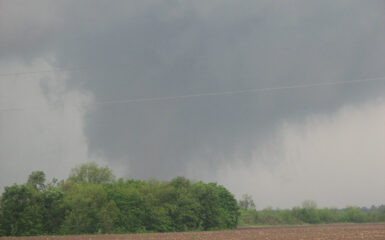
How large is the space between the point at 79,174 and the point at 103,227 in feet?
247

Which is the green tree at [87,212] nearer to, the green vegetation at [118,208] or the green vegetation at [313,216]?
the green vegetation at [118,208]

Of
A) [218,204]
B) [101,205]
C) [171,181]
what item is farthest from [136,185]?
[218,204]

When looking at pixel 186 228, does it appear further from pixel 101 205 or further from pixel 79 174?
pixel 79 174

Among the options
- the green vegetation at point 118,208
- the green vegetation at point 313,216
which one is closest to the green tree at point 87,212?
the green vegetation at point 118,208

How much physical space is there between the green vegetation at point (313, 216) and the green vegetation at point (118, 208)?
104 feet

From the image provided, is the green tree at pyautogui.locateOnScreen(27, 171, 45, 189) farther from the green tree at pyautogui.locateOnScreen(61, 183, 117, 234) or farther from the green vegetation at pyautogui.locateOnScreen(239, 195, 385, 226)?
the green vegetation at pyautogui.locateOnScreen(239, 195, 385, 226)

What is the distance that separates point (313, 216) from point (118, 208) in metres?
59.4

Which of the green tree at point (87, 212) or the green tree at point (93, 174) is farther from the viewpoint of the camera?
the green tree at point (93, 174)

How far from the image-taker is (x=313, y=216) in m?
99.9

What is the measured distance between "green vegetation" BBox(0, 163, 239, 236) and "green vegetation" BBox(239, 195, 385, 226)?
31605 mm

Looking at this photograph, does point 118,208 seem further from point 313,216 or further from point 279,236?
point 313,216

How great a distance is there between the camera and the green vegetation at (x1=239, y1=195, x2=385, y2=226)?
3873 inches

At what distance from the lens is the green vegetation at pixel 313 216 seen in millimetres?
98375

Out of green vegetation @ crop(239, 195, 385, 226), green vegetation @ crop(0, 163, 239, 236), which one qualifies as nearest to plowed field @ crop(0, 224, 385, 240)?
green vegetation @ crop(0, 163, 239, 236)
